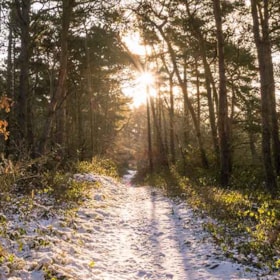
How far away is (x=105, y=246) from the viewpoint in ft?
23.8

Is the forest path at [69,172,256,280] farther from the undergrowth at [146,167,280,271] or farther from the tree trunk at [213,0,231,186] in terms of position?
the tree trunk at [213,0,231,186]

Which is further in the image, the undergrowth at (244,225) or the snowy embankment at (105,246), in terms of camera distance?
the undergrowth at (244,225)

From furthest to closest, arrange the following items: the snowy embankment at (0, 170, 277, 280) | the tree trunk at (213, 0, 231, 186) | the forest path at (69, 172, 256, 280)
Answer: the tree trunk at (213, 0, 231, 186) < the forest path at (69, 172, 256, 280) < the snowy embankment at (0, 170, 277, 280)

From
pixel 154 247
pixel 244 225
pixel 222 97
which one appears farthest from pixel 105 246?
pixel 222 97

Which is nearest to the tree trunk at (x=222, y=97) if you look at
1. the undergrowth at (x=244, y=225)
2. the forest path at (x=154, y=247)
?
the undergrowth at (x=244, y=225)

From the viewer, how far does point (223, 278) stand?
526 cm

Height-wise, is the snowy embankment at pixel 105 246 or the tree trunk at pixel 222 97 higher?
the tree trunk at pixel 222 97

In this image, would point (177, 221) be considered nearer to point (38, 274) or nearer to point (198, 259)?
point (198, 259)

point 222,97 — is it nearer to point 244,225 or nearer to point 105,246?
point 244,225

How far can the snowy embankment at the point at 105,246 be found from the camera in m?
5.50

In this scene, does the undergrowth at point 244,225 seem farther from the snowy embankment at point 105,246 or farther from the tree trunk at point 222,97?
the tree trunk at point 222,97

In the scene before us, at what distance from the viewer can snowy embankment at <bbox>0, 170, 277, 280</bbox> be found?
18.0ft

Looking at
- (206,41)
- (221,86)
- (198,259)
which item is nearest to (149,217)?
(198,259)

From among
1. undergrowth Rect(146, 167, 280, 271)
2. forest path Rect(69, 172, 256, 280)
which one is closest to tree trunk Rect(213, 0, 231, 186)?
A: undergrowth Rect(146, 167, 280, 271)
